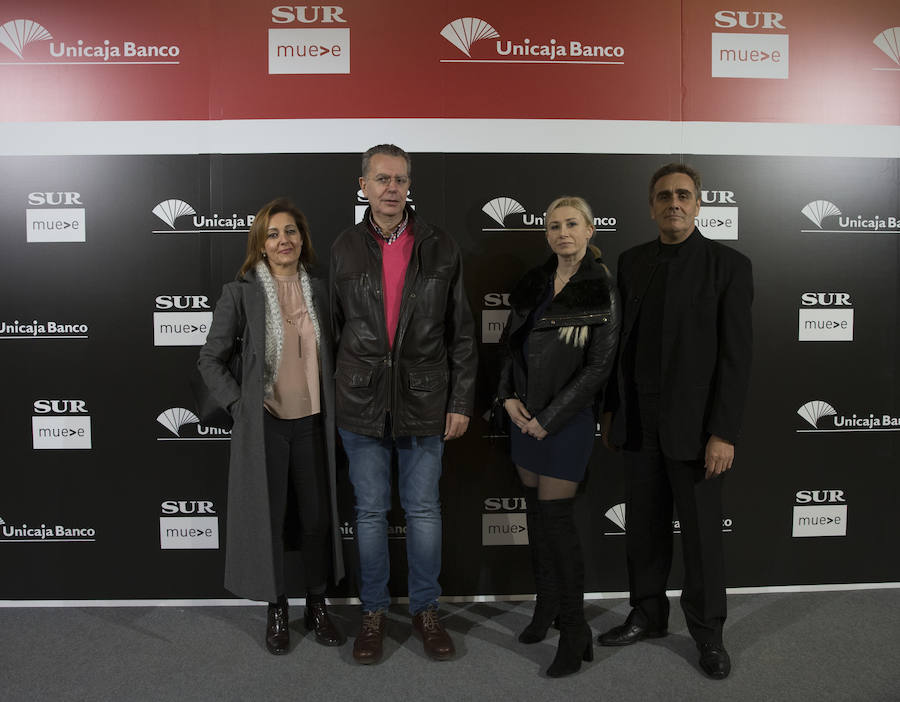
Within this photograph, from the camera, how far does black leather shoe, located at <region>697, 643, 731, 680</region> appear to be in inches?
91.0

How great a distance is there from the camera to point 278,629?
2543 millimetres

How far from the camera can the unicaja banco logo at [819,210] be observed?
9.89 feet

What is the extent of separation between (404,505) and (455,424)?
426 millimetres

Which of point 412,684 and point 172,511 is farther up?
point 172,511

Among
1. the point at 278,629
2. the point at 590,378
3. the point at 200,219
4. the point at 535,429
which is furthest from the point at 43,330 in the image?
the point at 590,378

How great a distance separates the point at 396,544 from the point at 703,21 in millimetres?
2901

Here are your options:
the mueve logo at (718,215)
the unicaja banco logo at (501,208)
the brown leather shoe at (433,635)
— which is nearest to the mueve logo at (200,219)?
the unicaja banco logo at (501,208)

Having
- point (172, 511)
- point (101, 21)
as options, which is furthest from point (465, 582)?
point (101, 21)

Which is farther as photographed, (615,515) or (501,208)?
(615,515)

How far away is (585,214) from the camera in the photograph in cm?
229

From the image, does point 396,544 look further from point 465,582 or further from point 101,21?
point 101,21

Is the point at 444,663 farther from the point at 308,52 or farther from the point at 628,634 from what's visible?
the point at 308,52

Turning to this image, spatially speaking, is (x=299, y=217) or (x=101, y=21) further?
(x=101, y=21)

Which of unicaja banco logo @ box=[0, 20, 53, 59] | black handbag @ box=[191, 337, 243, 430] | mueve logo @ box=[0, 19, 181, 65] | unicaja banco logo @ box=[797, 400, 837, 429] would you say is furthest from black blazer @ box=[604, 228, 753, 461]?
unicaja banco logo @ box=[0, 20, 53, 59]
